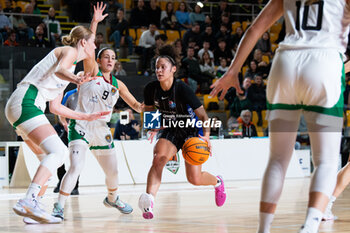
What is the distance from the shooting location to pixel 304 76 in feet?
10.6

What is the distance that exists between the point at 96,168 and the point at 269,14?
899cm

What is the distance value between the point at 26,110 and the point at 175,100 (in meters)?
1.57

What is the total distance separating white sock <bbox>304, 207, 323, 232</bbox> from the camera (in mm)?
3117

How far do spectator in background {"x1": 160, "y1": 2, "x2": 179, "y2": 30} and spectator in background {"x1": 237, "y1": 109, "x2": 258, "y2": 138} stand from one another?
5005 mm

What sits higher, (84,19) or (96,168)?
(84,19)

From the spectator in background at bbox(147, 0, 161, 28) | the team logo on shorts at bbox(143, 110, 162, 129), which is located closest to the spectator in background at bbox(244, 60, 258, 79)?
the spectator in background at bbox(147, 0, 161, 28)

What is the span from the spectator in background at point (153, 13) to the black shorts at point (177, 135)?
11.4m

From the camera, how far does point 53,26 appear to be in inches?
592

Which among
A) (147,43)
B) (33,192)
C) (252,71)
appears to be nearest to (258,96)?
(252,71)

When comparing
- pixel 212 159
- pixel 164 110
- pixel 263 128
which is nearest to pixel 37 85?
pixel 164 110

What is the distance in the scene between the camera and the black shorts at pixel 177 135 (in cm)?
623

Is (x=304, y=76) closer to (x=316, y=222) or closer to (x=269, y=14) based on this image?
(x=269, y=14)

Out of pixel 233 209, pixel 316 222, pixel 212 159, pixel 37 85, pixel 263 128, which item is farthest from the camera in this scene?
pixel 263 128

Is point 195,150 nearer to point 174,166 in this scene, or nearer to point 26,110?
point 26,110
